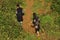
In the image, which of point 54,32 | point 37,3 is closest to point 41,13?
point 37,3

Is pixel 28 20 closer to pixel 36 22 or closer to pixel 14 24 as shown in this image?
pixel 14 24

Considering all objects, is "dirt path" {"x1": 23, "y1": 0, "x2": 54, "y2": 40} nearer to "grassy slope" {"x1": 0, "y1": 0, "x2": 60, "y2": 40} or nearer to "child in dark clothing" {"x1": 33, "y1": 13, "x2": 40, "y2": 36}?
"grassy slope" {"x1": 0, "y1": 0, "x2": 60, "y2": 40}

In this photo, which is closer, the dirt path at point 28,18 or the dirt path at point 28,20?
the dirt path at point 28,20

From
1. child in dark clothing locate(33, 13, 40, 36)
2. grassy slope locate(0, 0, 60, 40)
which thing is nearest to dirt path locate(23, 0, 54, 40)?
grassy slope locate(0, 0, 60, 40)

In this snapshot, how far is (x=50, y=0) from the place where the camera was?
2466 cm

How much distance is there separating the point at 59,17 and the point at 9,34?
15.8 ft

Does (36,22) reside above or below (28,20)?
above

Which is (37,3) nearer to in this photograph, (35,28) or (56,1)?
(56,1)

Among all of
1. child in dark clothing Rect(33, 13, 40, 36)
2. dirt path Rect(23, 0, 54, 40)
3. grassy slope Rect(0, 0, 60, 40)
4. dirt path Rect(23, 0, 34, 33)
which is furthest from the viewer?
dirt path Rect(23, 0, 34, 33)

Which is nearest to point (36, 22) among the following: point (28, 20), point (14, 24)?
point (14, 24)

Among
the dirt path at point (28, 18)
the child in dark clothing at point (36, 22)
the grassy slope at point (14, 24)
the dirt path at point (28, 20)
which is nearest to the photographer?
the child in dark clothing at point (36, 22)

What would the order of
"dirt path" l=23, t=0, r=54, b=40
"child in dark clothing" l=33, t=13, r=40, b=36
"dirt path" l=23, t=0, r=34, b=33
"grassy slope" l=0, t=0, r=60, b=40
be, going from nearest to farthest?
"child in dark clothing" l=33, t=13, r=40, b=36
"grassy slope" l=0, t=0, r=60, b=40
"dirt path" l=23, t=0, r=54, b=40
"dirt path" l=23, t=0, r=34, b=33

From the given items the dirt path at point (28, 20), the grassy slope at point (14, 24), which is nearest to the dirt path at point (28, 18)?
the dirt path at point (28, 20)

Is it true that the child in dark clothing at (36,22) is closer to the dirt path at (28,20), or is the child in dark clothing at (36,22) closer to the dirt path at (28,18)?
the dirt path at (28,20)
